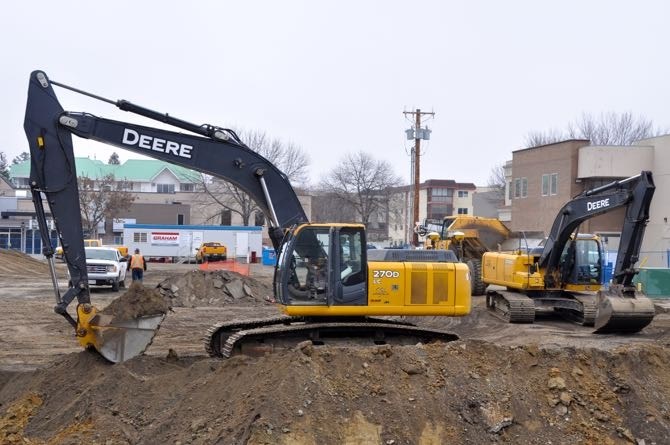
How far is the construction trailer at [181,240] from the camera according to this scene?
5744cm

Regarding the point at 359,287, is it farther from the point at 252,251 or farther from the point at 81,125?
the point at 252,251

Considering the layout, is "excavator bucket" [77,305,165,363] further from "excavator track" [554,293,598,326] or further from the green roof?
the green roof

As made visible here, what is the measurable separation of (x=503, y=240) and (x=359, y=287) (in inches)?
732

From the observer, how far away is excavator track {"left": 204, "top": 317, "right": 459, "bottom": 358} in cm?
1179

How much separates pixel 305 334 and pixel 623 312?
312 inches

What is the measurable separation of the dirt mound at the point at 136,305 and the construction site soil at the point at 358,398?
0.67 m

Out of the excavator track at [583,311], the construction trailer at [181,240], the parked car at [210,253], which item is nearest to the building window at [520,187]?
the construction trailer at [181,240]

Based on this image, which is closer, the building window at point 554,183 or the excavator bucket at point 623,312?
the excavator bucket at point 623,312

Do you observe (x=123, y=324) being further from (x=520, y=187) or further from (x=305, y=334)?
(x=520, y=187)

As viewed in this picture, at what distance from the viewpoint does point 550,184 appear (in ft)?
158

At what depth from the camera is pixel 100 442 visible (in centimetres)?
879

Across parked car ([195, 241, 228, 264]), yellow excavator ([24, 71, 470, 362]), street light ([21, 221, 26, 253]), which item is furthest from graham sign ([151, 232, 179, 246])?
yellow excavator ([24, 71, 470, 362])

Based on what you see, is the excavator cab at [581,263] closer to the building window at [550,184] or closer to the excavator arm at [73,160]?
the excavator arm at [73,160]

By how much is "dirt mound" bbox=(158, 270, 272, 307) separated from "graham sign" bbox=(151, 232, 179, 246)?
31.5 meters
